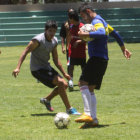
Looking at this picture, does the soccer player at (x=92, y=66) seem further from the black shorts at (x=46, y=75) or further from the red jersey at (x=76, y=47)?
the red jersey at (x=76, y=47)

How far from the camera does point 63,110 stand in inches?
391

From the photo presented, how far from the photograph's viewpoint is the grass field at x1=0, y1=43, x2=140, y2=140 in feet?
24.5

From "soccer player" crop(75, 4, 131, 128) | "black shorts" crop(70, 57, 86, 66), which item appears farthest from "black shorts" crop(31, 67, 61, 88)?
"black shorts" crop(70, 57, 86, 66)

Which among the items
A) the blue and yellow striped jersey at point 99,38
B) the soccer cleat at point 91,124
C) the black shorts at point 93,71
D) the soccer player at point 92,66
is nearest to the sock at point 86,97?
the soccer player at point 92,66

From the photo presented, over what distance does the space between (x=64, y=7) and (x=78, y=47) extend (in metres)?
25.3

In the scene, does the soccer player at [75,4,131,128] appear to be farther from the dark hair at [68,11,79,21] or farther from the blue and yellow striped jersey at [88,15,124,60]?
the dark hair at [68,11,79,21]

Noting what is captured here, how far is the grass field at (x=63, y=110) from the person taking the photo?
7.48 metres

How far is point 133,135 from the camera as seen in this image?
735 centimetres

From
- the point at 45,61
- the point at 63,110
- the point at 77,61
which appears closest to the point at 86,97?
the point at 45,61

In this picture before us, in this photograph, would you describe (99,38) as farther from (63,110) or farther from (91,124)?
(63,110)

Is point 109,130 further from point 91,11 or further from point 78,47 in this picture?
point 78,47

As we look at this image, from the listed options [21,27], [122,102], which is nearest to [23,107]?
[122,102]

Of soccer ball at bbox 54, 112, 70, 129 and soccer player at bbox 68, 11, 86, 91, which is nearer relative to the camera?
soccer ball at bbox 54, 112, 70, 129

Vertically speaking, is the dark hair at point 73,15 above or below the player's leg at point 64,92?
above
